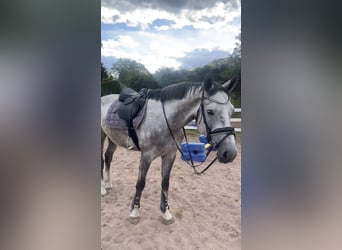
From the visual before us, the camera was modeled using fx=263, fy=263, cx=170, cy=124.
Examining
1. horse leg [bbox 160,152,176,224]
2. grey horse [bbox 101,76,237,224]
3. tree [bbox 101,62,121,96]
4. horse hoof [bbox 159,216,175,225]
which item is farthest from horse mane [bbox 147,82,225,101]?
horse hoof [bbox 159,216,175,225]

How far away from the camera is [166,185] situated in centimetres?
143

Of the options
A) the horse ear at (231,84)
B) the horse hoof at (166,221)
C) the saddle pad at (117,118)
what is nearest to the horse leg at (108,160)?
the saddle pad at (117,118)

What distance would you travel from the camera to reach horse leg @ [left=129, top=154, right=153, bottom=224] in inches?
56.6

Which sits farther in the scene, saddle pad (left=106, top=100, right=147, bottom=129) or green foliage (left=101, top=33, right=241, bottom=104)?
saddle pad (left=106, top=100, right=147, bottom=129)

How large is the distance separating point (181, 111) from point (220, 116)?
221 millimetres

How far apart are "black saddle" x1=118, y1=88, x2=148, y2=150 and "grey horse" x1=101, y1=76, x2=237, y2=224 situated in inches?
1.0

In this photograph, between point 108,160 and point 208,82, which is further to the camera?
point 108,160

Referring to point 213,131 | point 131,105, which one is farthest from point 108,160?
point 213,131

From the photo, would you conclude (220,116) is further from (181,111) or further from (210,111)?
(181,111)

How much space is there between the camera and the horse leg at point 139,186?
144cm

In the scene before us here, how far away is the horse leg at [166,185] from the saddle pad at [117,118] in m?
0.26

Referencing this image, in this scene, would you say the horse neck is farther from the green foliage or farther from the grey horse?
the green foliage
